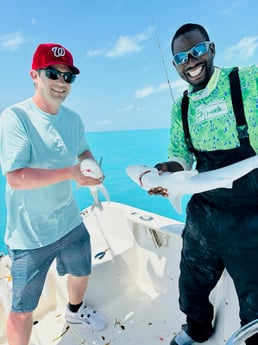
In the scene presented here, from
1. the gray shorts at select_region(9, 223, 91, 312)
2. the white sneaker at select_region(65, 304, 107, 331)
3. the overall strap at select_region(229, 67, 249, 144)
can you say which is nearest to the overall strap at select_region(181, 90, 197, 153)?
the overall strap at select_region(229, 67, 249, 144)

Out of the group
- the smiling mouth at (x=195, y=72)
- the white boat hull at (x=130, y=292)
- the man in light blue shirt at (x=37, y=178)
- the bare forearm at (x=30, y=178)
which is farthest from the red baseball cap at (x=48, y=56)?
the white boat hull at (x=130, y=292)

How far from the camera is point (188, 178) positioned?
5.49 feet

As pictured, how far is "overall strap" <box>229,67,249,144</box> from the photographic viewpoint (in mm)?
1614

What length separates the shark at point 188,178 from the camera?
4.97 ft

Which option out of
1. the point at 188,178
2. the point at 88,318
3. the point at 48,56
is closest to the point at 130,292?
the point at 88,318

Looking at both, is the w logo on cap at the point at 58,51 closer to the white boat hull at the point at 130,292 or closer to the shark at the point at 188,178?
the shark at the point at 188,178

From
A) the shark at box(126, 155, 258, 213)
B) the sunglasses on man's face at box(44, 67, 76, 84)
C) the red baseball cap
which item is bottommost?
the shark at box(126, 155, 258, 213)

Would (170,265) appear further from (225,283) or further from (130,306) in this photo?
(225,283)

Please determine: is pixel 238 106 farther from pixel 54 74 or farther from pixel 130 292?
pixel 130 292

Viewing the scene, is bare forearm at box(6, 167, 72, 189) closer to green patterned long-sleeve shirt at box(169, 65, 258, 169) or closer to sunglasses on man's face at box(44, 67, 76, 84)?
sunglasses on man's face at box(44, 67, 76, 84)

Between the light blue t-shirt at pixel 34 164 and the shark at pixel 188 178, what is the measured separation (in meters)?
0.53

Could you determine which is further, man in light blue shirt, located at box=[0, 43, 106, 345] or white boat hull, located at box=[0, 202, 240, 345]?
white boat hull, located at box=[0, 202, 240, 345]

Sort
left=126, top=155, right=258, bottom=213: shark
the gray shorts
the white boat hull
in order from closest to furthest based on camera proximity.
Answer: left=126, top=155, right=258, bottom=213: shark
the gray shorts
the white boat hull

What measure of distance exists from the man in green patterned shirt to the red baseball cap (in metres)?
0.73
